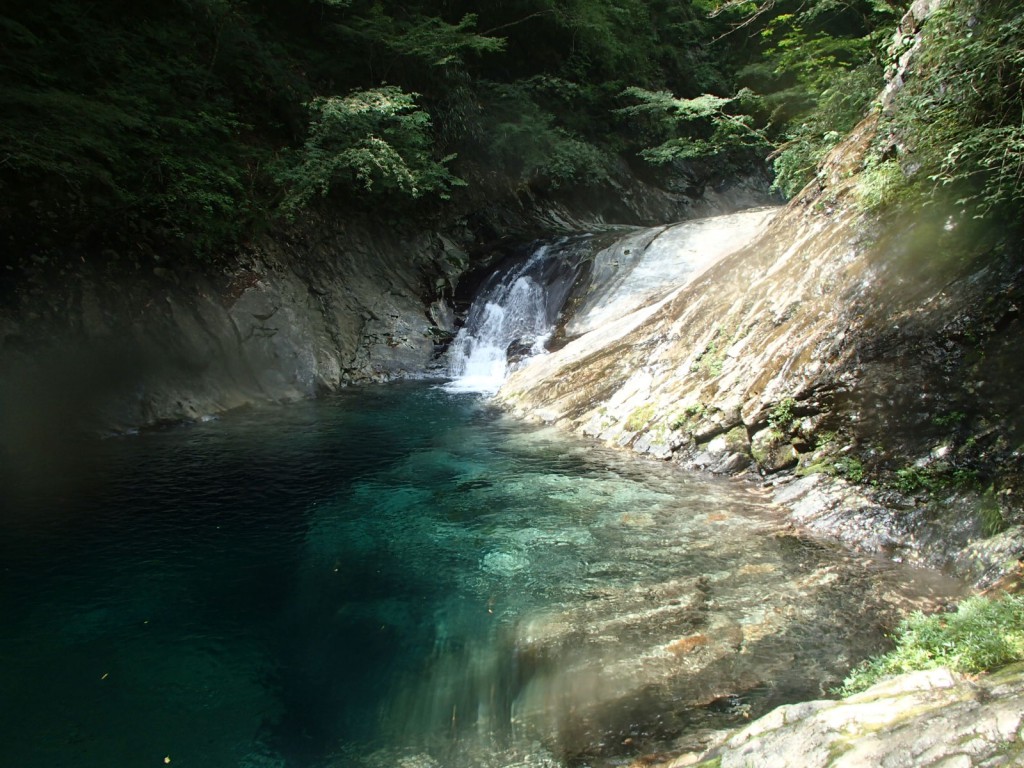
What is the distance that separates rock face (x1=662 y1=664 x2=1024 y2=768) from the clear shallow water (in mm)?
517

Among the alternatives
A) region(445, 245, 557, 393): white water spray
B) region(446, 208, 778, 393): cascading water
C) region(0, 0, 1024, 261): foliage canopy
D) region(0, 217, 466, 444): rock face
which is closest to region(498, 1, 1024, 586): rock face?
region(0, 0, 1024, 261): foliage canopy

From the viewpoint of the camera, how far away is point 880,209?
6.55m

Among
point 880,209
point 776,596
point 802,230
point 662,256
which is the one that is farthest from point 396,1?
point 776,596

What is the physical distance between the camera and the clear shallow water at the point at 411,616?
3.40 meters

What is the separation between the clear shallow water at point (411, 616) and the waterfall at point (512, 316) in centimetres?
Answer: 766

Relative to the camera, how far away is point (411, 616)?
15.0 feet

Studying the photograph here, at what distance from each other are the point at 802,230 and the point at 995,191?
3368mm

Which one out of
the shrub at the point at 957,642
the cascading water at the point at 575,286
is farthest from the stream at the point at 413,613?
the cascading water at the point at 575,286

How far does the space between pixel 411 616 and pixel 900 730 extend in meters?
3.17

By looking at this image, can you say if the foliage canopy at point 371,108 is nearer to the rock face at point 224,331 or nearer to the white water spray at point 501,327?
the rock face at point 224,331

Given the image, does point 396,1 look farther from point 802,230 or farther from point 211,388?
point 802,230

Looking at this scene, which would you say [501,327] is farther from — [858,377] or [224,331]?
[858,377]

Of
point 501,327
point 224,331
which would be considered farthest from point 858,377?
point 224,331

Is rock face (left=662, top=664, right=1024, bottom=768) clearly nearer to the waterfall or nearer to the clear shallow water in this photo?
the clear shallow water
